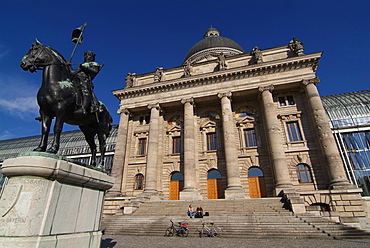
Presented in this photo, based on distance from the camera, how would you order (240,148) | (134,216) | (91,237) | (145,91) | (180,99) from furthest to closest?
(145,91) < (180,99) < (240,148) < (134,216) < (91,237)

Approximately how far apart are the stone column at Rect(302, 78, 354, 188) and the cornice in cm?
241

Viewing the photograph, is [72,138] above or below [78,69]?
above

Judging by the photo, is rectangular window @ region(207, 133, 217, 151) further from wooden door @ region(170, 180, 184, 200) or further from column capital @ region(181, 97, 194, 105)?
wooden door @ region(170, 180, 184, 200)

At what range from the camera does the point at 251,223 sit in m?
13.5

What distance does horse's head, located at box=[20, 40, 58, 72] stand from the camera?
205 inches

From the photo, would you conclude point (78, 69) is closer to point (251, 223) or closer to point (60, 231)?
point (60, 231)

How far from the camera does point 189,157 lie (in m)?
24.2

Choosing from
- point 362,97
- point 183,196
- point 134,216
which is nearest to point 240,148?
point 183,196

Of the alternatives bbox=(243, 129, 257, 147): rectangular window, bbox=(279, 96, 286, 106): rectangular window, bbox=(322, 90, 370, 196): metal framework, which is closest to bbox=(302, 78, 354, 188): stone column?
bbox=(279, 96, 286, 106): rectangular window

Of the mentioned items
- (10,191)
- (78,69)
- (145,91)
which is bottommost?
(10,191)

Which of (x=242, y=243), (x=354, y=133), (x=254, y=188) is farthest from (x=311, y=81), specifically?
(x=242, y=243)

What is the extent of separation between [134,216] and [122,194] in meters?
9.74

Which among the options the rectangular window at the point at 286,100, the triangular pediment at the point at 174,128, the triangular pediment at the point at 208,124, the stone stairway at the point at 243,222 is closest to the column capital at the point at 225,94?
the triangular pediment at the point at 208,124

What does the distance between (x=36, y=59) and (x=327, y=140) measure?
23669mm
